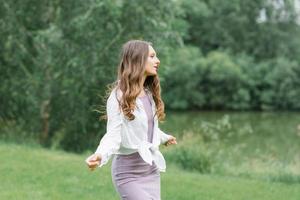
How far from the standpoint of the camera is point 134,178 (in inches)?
180

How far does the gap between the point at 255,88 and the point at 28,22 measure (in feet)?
127

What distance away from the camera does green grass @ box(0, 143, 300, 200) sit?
7898 mm

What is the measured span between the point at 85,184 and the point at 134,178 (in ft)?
13.3

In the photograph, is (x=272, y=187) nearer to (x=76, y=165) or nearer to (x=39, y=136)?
(x=76, y=165)

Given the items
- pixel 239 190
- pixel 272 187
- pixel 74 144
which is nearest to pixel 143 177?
pixel 239 190

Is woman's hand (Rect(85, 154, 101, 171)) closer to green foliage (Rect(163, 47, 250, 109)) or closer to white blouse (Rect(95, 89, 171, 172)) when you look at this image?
white blouse (Rect(95, 89, 171, 172))

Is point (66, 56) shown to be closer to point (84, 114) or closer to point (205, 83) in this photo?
point (84, 114)

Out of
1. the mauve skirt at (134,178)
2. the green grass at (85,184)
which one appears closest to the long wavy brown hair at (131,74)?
the mauve skirt at (134,178)

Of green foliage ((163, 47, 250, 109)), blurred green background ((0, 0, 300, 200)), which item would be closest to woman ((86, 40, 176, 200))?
blurred green background ((0, 0, 300, 200))

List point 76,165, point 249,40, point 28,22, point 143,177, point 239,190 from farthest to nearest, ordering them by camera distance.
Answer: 1. point 249,40
2. point 28,22
3. point 76,165
4. point 239,190
5. point 143,177

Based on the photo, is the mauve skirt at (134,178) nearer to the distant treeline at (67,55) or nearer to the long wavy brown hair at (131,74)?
the long wavy brown hair at (131,74)

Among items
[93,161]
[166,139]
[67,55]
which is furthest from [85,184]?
[67,55]

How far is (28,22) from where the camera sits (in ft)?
53.8

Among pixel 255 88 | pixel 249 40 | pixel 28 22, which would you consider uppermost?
pixel 28 22
